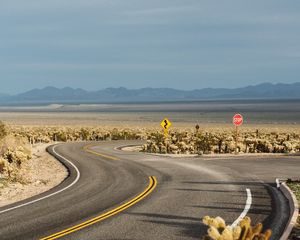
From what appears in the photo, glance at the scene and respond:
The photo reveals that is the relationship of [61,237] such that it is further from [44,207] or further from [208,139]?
[208,139]

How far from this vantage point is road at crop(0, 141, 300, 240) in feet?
39.3

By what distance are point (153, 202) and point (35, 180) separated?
9.26 m

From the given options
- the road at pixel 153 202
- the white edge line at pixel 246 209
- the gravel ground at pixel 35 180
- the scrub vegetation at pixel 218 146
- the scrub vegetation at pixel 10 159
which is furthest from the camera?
the scrub vegetation at pixel 218 146

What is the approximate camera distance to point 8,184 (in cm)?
2069

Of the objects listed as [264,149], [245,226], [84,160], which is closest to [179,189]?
[245,226]

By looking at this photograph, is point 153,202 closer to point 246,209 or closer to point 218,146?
point 246,209

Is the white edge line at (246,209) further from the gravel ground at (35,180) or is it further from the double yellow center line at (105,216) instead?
the gravel ground at (35,180)

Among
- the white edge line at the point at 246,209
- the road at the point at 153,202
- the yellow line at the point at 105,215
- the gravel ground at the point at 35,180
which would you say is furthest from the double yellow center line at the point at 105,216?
the gravel ground at the point at 35,180

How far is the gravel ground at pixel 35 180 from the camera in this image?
18.3 metres

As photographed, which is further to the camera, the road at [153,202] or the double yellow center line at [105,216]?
the road at [153,202]

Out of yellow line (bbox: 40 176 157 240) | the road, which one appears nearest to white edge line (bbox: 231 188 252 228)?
the road

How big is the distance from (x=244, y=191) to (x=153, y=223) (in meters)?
5.64

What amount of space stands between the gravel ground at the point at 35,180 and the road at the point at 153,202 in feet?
2.50

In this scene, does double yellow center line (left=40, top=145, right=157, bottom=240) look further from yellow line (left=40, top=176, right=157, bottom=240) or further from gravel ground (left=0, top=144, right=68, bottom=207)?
gravel ground (left=0, top=144, right=68, bottom=207)
